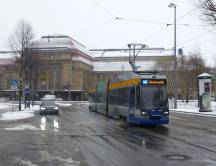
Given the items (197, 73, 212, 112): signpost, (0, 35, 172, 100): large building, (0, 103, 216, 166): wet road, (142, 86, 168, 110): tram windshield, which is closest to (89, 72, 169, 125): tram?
(142, 86, 168, 110): tram windshield

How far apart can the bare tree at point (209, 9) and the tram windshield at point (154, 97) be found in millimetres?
9423

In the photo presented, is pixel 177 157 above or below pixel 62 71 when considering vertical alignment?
below

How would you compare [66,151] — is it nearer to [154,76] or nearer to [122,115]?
[154,76]

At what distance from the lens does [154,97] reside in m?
23.1

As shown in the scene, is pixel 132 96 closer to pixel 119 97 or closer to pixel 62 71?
pixel 119 97

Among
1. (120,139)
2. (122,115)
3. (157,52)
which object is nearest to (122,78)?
(122,115)

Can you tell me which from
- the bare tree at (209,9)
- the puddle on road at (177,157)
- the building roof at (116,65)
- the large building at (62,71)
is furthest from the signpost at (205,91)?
the building roof at (116,65)

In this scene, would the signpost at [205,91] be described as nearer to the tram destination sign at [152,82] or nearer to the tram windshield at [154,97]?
the tram destination sign at [152,82]

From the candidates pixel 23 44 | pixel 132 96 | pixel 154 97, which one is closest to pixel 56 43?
pixel 23 44

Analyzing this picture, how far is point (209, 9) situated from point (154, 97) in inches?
397

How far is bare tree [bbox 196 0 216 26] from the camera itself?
2962 centimetres

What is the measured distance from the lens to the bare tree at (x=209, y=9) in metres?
29.6

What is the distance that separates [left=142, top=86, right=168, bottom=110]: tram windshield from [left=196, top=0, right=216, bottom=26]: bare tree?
30.9ft

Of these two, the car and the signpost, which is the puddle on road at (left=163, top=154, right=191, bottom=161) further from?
the signpost
